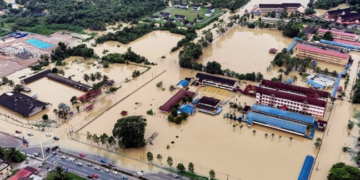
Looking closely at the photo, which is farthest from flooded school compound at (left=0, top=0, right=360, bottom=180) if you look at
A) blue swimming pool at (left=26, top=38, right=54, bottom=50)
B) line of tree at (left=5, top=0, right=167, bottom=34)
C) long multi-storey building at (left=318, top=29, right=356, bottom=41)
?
line of tree at (left=5, top=0, right=167, bottom=34)

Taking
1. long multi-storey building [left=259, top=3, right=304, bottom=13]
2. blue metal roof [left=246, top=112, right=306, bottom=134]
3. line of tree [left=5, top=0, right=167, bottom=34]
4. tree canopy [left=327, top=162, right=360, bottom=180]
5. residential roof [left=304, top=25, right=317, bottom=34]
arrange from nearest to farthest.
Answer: tree canopy [left=327, top=162, right=360, bottom=180]
blue metal roof [left=246, top=112, right=306, bottom=134]
residential roof [left=304, top=25, right=317, bottom=34]
line of tree [left=5, top=0, right=167, bottom=34]
long multi-storey building [left=259, top=3, right=304, bottom=13]

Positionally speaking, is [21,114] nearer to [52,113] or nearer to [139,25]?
[52,113]

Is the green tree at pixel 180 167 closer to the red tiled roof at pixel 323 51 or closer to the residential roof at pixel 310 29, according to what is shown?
the red tiled roof at pixel 323 51

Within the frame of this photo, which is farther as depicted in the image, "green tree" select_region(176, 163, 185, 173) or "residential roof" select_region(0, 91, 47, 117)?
"residential roof" select_region(0, 91, 47, 117)

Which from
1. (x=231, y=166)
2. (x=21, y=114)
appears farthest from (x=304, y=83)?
(x=21, y=114)

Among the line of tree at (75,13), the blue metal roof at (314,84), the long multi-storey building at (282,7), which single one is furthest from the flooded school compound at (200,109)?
the long multi-storey building at (282,7)

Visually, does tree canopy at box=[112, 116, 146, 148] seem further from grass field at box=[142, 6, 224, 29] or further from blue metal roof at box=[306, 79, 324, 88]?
grass field at box=[142, 6, 224, 29]
